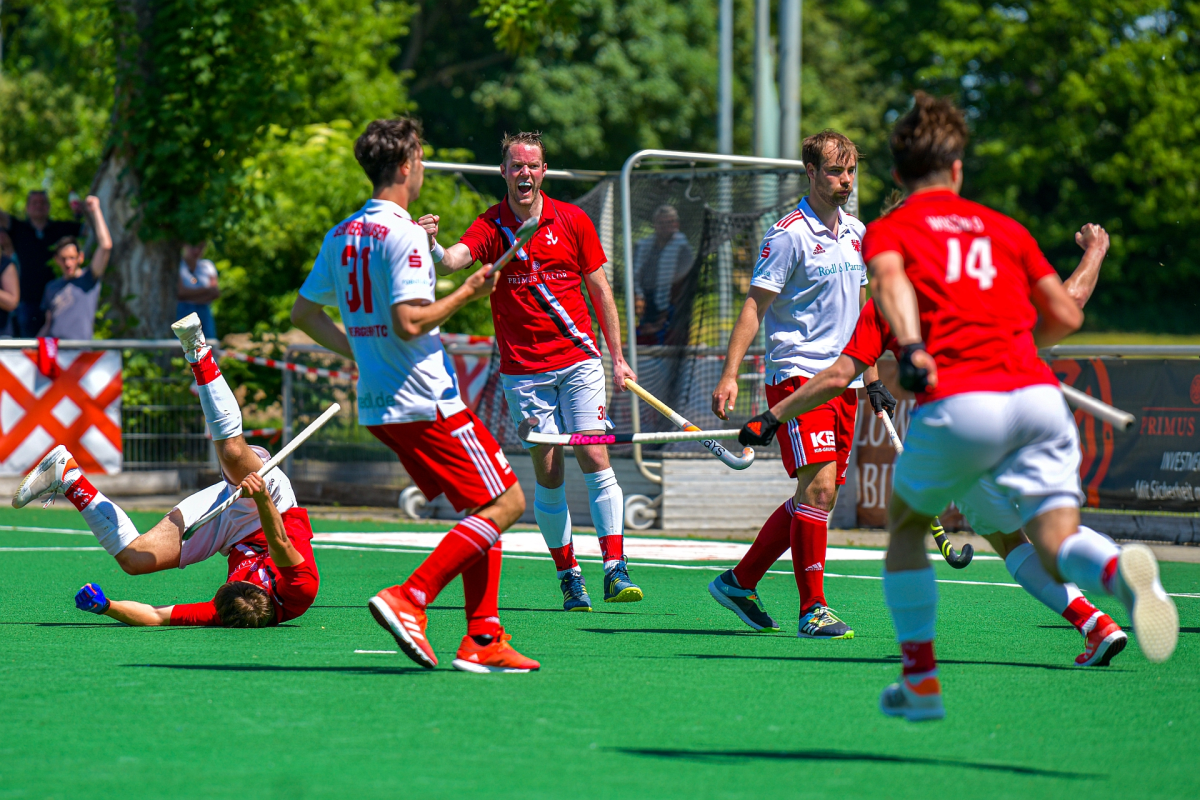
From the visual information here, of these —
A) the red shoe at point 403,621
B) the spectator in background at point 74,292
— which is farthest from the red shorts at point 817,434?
the spectator in background at point 74,292

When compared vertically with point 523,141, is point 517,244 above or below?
below

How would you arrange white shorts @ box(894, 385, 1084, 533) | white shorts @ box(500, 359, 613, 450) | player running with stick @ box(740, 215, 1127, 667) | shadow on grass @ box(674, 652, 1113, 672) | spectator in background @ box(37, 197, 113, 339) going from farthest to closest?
spectator in background @ box(37, 197, 113, 339), white shorts @ box(500, 359, 613, 450), shadow on grass @ box(674, 652, 1113, 672), player running with stick @ box(740, 215, 1127, 667), white shorts @ box(894, 385, 1084, 533)

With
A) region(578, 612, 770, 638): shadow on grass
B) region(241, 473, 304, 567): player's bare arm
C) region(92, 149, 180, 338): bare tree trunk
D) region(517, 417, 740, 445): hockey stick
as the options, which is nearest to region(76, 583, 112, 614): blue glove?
region(241, 473, 304, 567): player's bare arm

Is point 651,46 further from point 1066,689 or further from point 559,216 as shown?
point 1066,689

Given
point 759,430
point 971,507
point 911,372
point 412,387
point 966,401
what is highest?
point 911,372

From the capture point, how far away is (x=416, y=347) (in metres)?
5.42

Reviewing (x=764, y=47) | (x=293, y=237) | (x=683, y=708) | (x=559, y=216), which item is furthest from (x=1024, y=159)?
(x=683, y=708)

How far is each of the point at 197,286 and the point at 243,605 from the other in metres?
9.76

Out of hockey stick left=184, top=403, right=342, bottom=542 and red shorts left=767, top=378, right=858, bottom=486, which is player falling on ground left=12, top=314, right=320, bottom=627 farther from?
red shorts left=767, top=378, right=858, bottom=486

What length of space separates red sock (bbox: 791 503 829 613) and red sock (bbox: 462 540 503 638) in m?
1.63

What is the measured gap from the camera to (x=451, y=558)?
545 centimetres

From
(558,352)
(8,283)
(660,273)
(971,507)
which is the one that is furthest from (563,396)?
(8,283)

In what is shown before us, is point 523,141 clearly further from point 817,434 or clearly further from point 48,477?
point 48,477

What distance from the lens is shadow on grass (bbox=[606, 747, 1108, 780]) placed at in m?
4.19
